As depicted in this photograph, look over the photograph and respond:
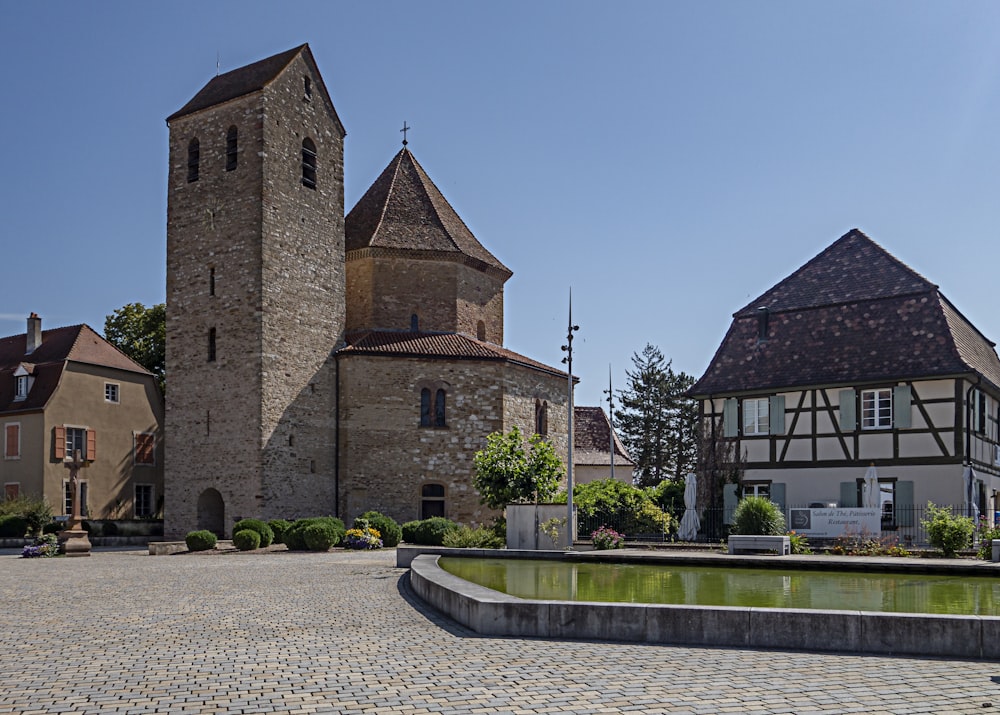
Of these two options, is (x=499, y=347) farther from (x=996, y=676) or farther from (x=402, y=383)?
(x=996, y=676)

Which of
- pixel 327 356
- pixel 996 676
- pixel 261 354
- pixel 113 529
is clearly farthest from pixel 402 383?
pixel 996 676

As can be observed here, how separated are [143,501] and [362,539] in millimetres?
17758

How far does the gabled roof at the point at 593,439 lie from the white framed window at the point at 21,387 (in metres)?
27.1

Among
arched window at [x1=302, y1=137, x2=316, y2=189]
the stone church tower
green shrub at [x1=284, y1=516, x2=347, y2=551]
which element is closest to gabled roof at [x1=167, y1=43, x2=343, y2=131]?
the stone church tower

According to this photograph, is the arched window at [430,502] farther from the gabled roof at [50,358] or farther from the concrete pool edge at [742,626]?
the concrete pool edge at [742,626]

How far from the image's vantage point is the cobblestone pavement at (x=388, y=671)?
743 centimetres

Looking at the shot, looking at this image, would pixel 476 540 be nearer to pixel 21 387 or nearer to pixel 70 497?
pixel 70 497

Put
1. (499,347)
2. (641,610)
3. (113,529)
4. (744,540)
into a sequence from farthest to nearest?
(499,347) → (113,529) → (744,540) → (641,610)

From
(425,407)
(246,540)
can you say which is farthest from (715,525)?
(246,540)

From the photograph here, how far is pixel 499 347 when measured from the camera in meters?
43.5

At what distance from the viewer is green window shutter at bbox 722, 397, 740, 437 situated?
33.0m

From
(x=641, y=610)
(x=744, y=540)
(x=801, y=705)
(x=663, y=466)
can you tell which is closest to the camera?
(x=801, y=705)

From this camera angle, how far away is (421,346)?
128 feet

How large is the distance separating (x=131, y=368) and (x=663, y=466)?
41.1m
